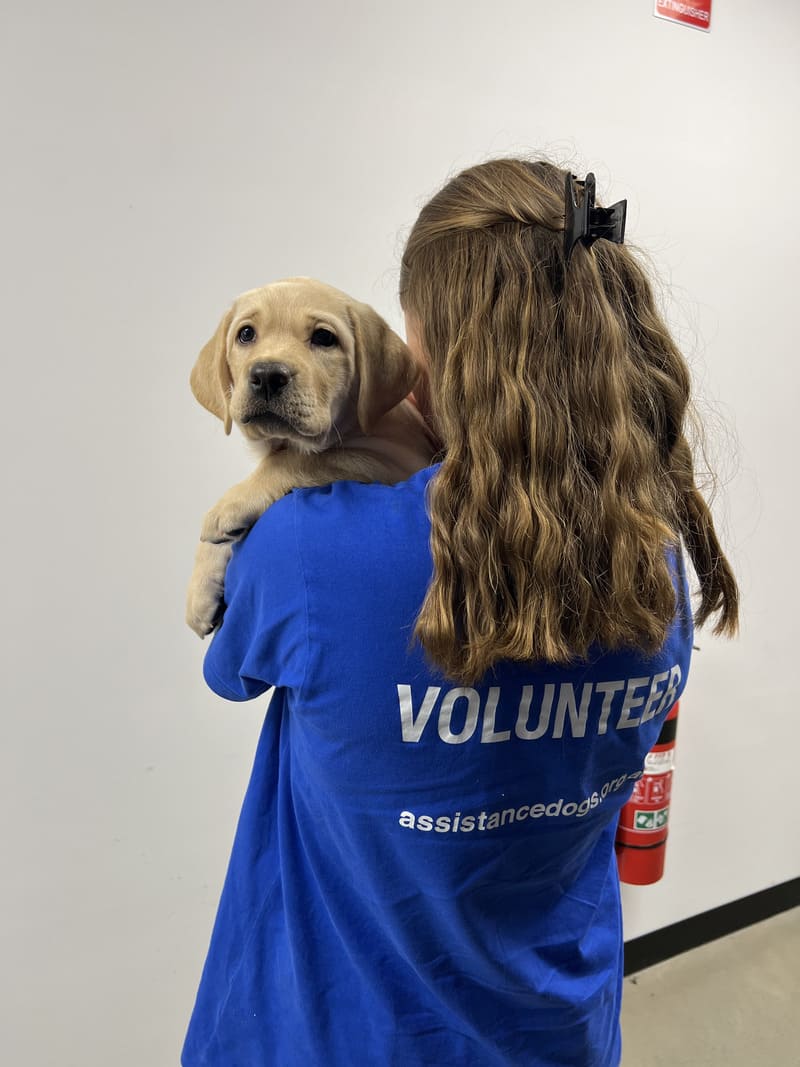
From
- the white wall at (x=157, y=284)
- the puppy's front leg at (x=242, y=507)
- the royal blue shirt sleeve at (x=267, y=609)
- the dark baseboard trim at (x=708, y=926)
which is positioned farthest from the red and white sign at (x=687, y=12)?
the dark baseboard trim at (x=708, y=926)

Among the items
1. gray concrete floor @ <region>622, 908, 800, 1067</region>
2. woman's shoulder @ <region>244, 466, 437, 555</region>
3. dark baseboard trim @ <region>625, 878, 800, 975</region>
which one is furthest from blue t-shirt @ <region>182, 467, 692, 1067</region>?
dark baseboard trim @ <region>625, 878, 800, 975</region>

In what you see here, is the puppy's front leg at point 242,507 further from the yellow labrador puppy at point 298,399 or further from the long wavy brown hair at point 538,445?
the long wavy brown hair at point 538,445

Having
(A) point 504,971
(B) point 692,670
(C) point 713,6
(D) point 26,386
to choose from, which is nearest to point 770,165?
(C) point 713,6

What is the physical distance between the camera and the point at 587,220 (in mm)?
740

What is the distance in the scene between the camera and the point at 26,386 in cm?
138

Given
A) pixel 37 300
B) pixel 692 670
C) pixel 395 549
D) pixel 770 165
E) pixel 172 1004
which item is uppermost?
pixel 770 165

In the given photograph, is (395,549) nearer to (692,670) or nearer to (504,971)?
(504,971)

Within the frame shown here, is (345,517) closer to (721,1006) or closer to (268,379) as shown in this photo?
(268,379)

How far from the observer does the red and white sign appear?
6.22ft

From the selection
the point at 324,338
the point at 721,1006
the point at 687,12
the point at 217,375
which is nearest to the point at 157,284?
the point at 217,375

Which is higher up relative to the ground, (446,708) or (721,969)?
(446,708)

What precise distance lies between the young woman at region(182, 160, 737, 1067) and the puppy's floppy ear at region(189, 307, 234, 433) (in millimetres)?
332

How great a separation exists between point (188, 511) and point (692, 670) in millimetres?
1599

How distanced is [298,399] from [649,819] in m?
1.75
